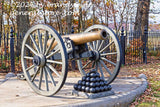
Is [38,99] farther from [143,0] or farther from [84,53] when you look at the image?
[143,0]

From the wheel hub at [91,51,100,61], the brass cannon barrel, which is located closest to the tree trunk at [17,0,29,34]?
the wheel hub at [91,51,100,61]

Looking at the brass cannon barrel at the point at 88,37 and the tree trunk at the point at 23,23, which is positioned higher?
the tree trunk at the point at 23,23

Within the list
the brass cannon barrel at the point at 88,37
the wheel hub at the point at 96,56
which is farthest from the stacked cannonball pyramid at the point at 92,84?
the wheel hub at the point at 96,56

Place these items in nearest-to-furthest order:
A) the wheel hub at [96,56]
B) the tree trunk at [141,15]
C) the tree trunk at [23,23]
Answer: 1. the wheel hub at [96,56]
2. the tree trunk at [23,23]
3. the tree trunk at [141,15]

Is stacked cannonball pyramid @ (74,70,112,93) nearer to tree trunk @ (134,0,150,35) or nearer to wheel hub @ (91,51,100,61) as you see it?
wheel hub @ (91,51,100,61)

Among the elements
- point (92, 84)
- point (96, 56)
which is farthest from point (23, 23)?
point (92, 84)

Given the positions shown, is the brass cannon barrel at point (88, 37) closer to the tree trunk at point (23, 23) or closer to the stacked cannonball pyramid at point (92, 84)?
the stacked cannonball pyramid at point (92, 84)

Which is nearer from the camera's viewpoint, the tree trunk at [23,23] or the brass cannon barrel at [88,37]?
the brass cannon barrel at [88,37]

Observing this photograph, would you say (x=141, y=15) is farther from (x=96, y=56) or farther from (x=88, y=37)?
(x=88, y=37)

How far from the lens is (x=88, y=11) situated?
546 inches

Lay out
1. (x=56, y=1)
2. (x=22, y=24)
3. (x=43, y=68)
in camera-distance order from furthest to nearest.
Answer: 1. (x=56, y=1)
2. (x=22, y=24)
3. (x=43, y=68)

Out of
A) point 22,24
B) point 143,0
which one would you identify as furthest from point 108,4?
point 22,24

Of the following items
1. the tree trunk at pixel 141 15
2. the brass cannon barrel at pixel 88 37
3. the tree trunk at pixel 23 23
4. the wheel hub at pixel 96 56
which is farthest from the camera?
the tree trunk at pixel 141 15

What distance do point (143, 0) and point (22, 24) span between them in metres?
7.34
